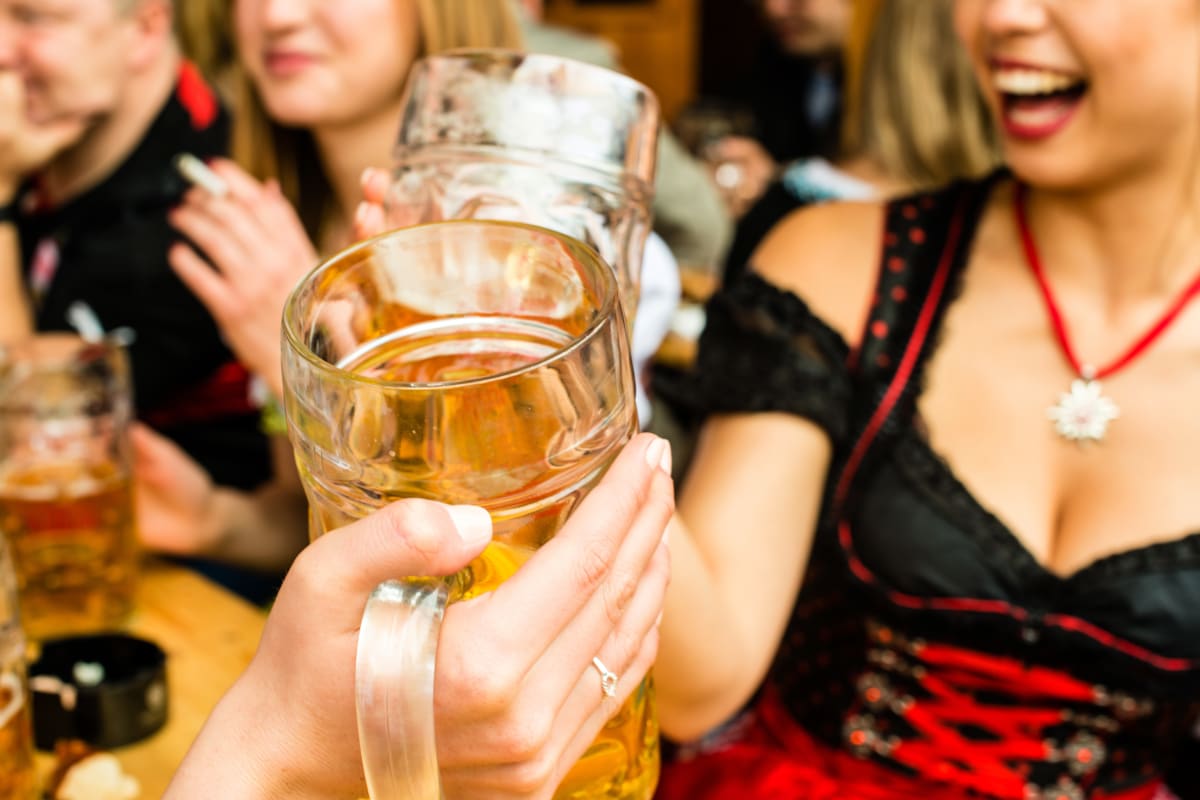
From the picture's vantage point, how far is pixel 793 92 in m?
4.07

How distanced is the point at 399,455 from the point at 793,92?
3.87 meters

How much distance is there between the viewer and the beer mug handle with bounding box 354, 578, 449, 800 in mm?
405

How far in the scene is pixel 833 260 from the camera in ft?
3.71

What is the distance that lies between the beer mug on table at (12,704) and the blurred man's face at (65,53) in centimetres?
97

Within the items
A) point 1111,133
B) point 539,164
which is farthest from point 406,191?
point 1111,133

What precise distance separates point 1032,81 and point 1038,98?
0.02 m

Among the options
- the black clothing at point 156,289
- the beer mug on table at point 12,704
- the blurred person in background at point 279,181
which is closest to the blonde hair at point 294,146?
the blurred person in background at point 279,181

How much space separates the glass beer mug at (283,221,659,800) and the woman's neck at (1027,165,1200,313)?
0.75m

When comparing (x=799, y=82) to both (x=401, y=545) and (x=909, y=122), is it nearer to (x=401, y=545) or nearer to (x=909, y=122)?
(x=909, y=122)

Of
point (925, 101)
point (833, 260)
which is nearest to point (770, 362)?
point (833, 260)

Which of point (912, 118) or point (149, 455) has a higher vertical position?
point (912, 118)

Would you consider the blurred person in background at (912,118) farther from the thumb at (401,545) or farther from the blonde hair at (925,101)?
the thumb at (401,545)

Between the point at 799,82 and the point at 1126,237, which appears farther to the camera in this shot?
the point at 799,82

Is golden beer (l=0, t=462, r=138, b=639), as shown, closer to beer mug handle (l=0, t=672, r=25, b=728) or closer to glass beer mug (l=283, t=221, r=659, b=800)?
beer mug handle (l=0, t=672, r=25, b=728)
